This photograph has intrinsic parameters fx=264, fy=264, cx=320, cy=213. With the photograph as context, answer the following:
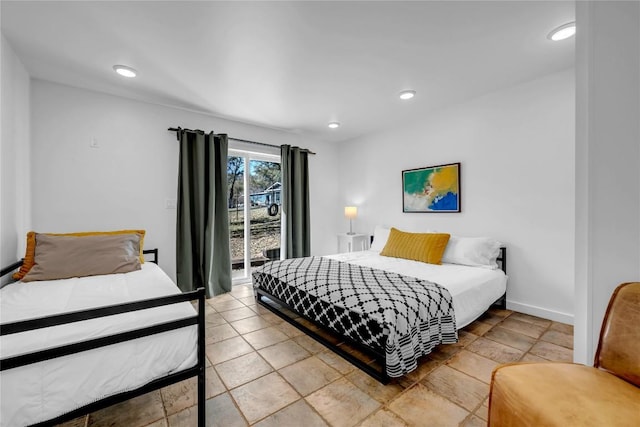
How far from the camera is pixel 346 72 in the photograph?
2.49 m

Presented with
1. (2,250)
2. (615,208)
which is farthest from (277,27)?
(2,250)

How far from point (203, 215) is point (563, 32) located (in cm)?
389

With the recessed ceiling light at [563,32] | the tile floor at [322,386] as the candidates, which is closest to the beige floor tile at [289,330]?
the tile floor at [322,386]

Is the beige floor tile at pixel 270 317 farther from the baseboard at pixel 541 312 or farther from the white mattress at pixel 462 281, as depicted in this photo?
the baseboard at pixel 541 312

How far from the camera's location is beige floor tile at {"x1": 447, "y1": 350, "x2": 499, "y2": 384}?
184 centimetres

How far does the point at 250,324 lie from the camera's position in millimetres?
2684

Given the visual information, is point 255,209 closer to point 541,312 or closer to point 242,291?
point 242,291

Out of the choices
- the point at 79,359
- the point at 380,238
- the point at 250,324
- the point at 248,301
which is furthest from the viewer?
the point at 380,238

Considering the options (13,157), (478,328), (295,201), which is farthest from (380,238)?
(13,157)

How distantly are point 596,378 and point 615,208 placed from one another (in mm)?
698

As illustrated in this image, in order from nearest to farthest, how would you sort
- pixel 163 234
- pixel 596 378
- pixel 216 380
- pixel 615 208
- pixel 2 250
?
1. pixel 596 378
2. pixel 615 208
3. pixel 216 380
4. pixel 2 250
5. pixel 163 234

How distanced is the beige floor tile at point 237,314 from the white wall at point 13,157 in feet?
5.91

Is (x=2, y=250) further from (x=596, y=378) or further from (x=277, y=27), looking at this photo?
(x=596, y=378)

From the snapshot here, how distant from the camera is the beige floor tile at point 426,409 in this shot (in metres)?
1.44
